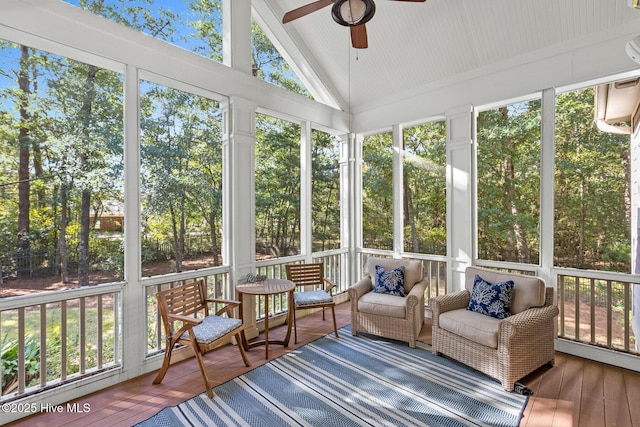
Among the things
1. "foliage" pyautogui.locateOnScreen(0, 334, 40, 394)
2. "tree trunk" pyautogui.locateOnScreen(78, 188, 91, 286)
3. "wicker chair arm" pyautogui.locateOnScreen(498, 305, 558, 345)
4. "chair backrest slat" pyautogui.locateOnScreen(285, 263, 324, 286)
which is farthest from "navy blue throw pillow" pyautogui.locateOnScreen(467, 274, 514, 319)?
"foliage" pyautogui.locateOnScreen(0, 334, 40, 394)

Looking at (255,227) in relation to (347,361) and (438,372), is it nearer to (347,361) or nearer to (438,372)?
(347,361)

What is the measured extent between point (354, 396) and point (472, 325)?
125 centimetres

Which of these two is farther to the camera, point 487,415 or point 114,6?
point 114,6

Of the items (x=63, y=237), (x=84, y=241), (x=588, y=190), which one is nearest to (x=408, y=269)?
(x=588, y=190)

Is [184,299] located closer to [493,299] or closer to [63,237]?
[63,237]

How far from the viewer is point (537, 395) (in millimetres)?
2627

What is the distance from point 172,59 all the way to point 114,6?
2.14 ft

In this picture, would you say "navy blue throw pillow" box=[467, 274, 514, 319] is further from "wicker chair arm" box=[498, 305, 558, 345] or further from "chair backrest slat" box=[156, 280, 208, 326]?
"chair backrest slat" box=[156, 280, 208, 326]

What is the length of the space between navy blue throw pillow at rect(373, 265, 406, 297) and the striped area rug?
2.50 ft

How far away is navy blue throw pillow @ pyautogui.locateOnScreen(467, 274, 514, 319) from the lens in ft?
10.1

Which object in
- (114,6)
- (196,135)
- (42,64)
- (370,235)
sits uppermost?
(114,6)

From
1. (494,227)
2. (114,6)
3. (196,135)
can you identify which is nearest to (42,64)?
(114,6)

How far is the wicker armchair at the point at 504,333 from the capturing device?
2.71 meters

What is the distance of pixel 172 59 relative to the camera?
3.24 m
